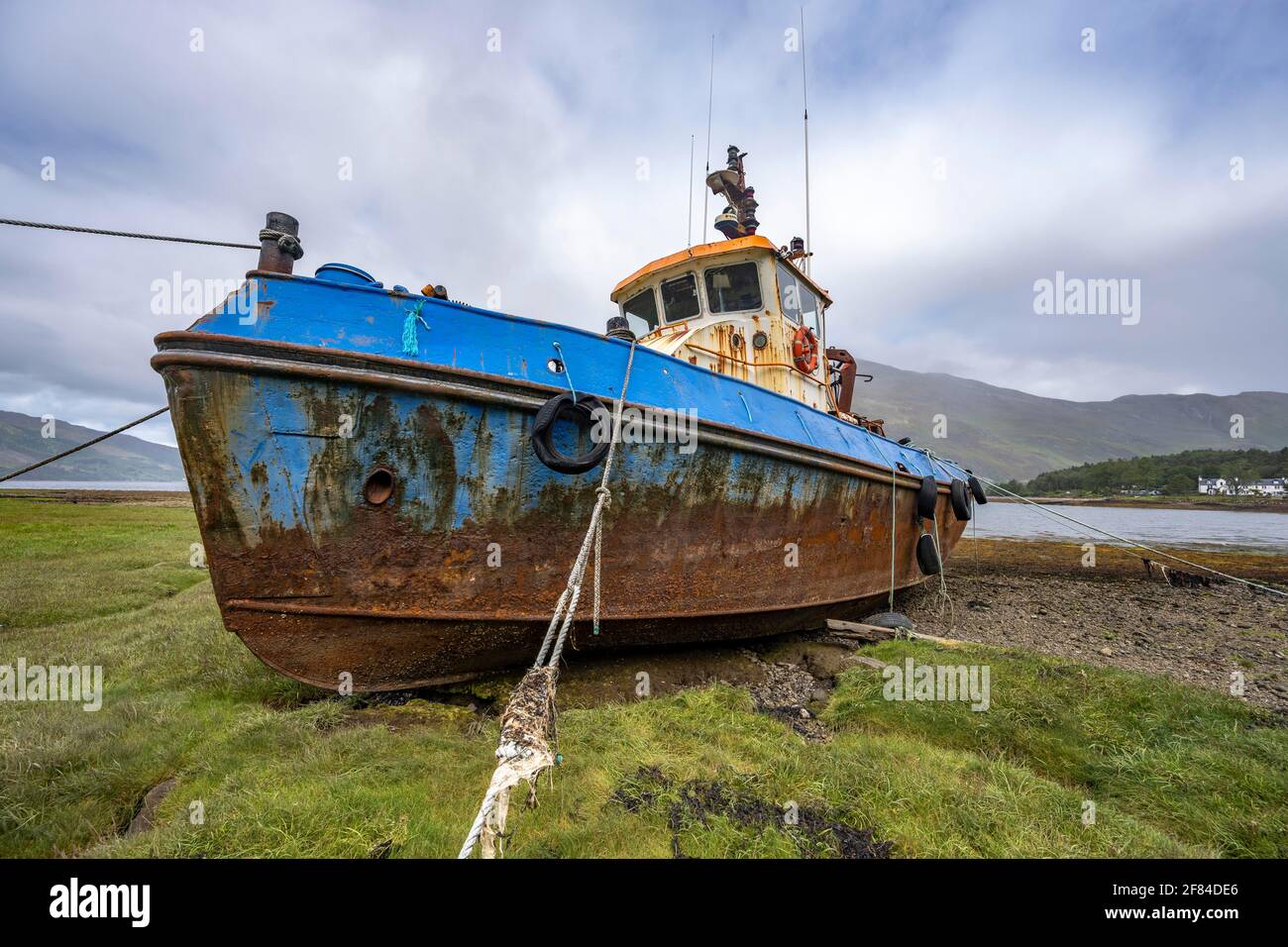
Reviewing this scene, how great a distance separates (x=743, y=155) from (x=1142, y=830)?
30.1 ft

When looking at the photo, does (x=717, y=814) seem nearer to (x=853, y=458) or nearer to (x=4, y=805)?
(x=4, y=805)

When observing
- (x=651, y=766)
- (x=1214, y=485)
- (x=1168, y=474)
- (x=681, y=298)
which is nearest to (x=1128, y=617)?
(x=681, y=298)

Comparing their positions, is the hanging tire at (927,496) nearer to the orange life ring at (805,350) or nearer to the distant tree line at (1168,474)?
the orange life ring at (805,350)

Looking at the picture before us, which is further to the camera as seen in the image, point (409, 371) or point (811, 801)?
point (409, 371)

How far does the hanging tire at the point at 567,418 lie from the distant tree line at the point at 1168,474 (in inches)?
2574

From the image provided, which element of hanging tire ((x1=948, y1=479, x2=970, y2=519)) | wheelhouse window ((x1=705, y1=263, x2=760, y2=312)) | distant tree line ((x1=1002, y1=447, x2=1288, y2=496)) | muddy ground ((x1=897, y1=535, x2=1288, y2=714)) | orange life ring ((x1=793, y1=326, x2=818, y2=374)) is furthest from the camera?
distant tree line ((x1=1002, y1=447, x2=1288, y2=496))

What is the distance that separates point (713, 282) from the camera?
21.3 feet

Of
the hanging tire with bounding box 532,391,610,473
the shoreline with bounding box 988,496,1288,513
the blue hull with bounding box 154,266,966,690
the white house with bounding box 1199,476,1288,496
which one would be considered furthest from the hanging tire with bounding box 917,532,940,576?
the white house with bounding box 1199,476,1288,496

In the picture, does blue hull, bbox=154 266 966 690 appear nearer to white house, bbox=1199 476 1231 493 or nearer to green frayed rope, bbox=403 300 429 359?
green frayed rope, bbox=403 300 429 359

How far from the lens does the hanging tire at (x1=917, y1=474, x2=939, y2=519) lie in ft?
24.4

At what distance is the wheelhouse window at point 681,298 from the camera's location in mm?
6605

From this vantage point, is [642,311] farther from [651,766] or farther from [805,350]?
[651,766]

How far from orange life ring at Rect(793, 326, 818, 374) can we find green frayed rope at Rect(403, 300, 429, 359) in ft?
15.3
